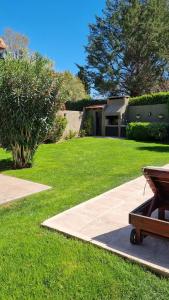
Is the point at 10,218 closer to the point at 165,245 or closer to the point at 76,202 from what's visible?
the point at 76,202

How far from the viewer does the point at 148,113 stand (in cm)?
2359

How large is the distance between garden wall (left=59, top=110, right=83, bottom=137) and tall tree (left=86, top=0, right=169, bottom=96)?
548 inches

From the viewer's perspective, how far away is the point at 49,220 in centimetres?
510

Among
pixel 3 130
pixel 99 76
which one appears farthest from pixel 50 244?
pixel 99 76

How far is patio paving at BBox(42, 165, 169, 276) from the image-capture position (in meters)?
3.80

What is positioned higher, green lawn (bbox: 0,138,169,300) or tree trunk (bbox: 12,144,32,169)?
tree trunk (bbox: 12,144,32,169)

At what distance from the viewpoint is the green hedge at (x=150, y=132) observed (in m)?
19.8

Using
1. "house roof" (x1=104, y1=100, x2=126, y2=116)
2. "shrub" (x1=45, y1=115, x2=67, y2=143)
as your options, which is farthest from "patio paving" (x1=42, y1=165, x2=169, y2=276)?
"house roof" (x1=104, y1=100, x2=126, y2=116)

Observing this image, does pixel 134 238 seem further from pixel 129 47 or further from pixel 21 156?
pixel 129 47

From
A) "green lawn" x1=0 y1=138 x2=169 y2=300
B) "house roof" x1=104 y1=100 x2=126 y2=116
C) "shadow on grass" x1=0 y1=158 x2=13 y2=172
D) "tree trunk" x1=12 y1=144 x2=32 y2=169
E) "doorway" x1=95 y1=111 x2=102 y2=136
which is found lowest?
"green lawn" x1=0 y1=138 x2=169 y2=300

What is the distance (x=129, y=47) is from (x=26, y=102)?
95.3 feet

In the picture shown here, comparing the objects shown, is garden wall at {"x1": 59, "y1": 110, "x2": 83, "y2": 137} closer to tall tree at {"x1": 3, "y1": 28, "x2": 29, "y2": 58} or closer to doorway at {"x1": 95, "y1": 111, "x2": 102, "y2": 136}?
doorway at {"x1": 95, "y1": 111, "x2": 102, "y2": 136}

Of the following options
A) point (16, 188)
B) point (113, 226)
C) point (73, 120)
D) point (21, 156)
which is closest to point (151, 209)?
point (113, 226)

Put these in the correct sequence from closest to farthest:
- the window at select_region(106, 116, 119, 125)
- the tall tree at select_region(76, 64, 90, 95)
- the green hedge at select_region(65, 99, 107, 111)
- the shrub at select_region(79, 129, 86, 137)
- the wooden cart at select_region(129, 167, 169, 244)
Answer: the wooden cart at select_region(129, 167, 169, 244) → the shrub at select_region(79, 129, 86, 137) → the window at select_region(106, 116, 119, 125) → the green hedge at select_region(65, 99, 107, 111) → the tall tree at select_region(76, 64, 90, 95)
